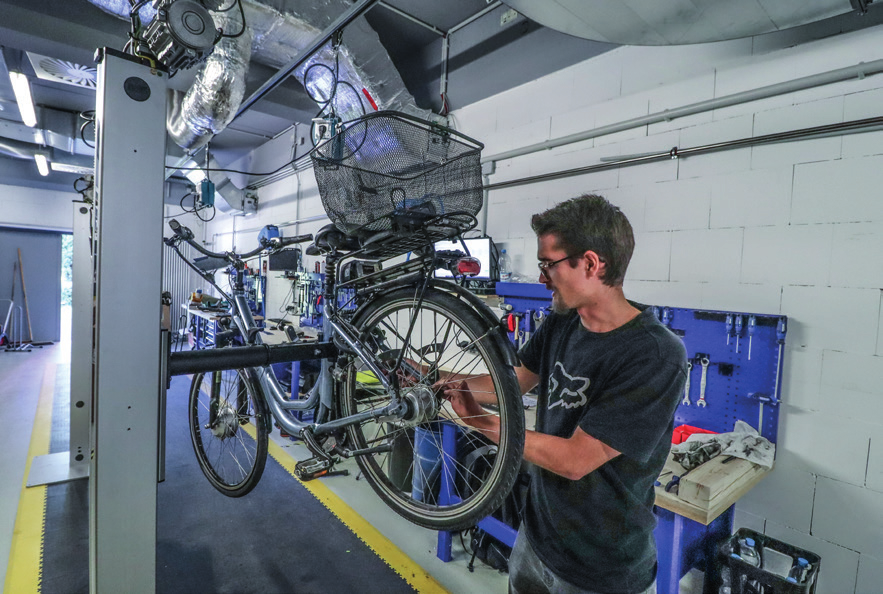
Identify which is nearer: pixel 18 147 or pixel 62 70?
pixel 62 70

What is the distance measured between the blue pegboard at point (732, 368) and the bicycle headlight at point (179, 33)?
216 centimetres

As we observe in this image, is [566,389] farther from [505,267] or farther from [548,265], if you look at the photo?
[505,267]

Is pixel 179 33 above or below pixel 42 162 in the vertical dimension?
below

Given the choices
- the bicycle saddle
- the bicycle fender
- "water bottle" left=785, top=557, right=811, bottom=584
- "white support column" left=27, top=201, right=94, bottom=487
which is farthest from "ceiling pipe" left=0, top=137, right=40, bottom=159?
"water bottle" left=785, top=557, right=811, bottom=584

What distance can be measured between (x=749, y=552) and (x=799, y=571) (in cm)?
15

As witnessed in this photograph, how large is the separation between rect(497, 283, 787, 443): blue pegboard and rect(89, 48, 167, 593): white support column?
7.08ft

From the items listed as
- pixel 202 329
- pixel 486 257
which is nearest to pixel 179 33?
pixel 486 257

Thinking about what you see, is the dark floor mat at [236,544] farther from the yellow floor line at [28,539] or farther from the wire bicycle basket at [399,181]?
the wire bicycle basket at [399,181]

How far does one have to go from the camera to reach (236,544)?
7.46 ft

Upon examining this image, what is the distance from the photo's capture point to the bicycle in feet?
3.72

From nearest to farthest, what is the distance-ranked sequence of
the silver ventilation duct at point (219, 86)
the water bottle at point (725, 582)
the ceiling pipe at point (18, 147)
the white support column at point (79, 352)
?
the water bottle at point (725, 582), the silver ventilation duct at point (219, 86), the white support column at point (79, 352), the ceiling pipe at point (18, 147)

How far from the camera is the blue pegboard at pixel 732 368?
1868 millimetres

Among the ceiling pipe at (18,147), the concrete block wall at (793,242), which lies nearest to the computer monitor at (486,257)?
the concrete block wall at (793,242)

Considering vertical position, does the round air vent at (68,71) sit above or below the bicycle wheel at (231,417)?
above
